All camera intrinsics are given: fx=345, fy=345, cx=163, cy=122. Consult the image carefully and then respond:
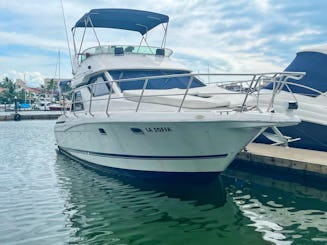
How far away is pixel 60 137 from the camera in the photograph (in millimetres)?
12453

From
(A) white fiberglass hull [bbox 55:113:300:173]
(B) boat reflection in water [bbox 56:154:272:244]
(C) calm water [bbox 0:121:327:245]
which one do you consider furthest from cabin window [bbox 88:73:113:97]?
(B) boat reflection in water [bbox 56:154:272:244]

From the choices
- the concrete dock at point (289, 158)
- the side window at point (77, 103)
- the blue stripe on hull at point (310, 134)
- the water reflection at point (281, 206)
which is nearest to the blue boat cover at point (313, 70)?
the blue stripe on hull at point (310, 134)

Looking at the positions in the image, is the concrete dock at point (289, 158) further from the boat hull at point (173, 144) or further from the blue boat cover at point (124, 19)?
the blue boat cover at point (124, 19)

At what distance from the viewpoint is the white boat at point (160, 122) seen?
6.73 meters

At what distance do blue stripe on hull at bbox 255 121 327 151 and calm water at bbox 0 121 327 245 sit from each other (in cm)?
231

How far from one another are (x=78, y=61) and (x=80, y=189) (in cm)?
611

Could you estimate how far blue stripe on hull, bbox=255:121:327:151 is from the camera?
1030 cm

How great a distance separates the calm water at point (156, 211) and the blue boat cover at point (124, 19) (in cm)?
545

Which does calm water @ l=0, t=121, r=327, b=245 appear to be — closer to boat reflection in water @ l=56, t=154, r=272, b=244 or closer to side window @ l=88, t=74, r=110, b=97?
boat reflection in water @ l=56, t=154, r=272, b=244

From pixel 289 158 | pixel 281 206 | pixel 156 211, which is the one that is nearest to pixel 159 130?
pixel 156 211

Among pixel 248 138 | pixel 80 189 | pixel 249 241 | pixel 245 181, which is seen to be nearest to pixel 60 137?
pixel 80 189

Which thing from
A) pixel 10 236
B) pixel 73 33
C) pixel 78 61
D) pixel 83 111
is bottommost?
pixel 10 236

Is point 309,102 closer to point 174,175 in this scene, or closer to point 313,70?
point 313,70

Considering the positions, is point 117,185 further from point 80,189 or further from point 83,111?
point 83,111
